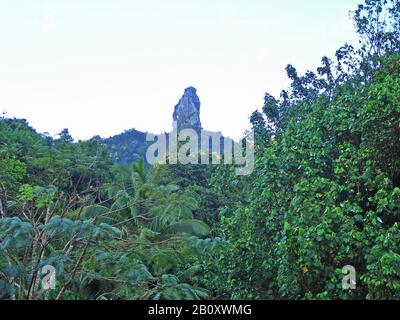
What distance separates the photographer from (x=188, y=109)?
33.7 metres

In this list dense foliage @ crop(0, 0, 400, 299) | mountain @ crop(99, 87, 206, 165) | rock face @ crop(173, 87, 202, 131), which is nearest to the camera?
dense foliage @ crop(0, 0, 400, 299)

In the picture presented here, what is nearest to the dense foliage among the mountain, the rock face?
the mountain

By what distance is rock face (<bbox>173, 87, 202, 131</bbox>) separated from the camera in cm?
3300

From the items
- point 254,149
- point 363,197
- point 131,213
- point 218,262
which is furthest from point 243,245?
point 131,213

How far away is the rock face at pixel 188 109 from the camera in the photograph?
33000 millimetres
